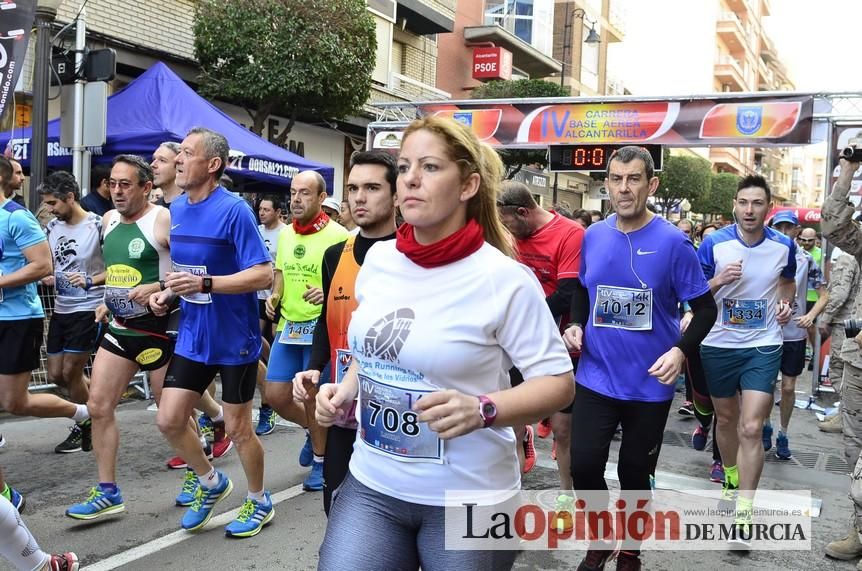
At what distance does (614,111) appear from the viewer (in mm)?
12703

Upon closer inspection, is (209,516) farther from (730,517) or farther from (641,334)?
(730,517)

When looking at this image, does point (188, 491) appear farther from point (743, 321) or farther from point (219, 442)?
point (743, 321)

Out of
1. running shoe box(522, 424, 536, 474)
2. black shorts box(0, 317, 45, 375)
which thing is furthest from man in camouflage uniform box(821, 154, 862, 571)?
black shorts box(0, 317, 45, 375)

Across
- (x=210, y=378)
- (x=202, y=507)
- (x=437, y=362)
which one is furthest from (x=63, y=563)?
(x=437, y=362)

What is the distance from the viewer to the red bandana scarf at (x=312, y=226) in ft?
18.3

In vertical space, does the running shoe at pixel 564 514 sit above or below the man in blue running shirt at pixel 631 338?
below

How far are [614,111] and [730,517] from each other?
9053 millimetres

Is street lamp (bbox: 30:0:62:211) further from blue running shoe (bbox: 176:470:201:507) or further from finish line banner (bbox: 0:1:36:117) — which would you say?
blue running shoe (bbox: 176:470:201:507)

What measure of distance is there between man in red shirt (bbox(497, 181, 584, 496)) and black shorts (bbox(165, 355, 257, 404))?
1533 millimetres

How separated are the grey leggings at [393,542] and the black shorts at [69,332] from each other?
15.4 feet

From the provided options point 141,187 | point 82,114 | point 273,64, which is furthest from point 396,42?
point 141,187

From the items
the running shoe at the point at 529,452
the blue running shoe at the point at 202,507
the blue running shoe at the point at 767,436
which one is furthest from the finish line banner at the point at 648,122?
the blue running shoe at the point at 202,507

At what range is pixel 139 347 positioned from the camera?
4613mm

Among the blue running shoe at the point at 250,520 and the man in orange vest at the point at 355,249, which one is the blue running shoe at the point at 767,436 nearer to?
the blue running shoe at the point at 250,520
